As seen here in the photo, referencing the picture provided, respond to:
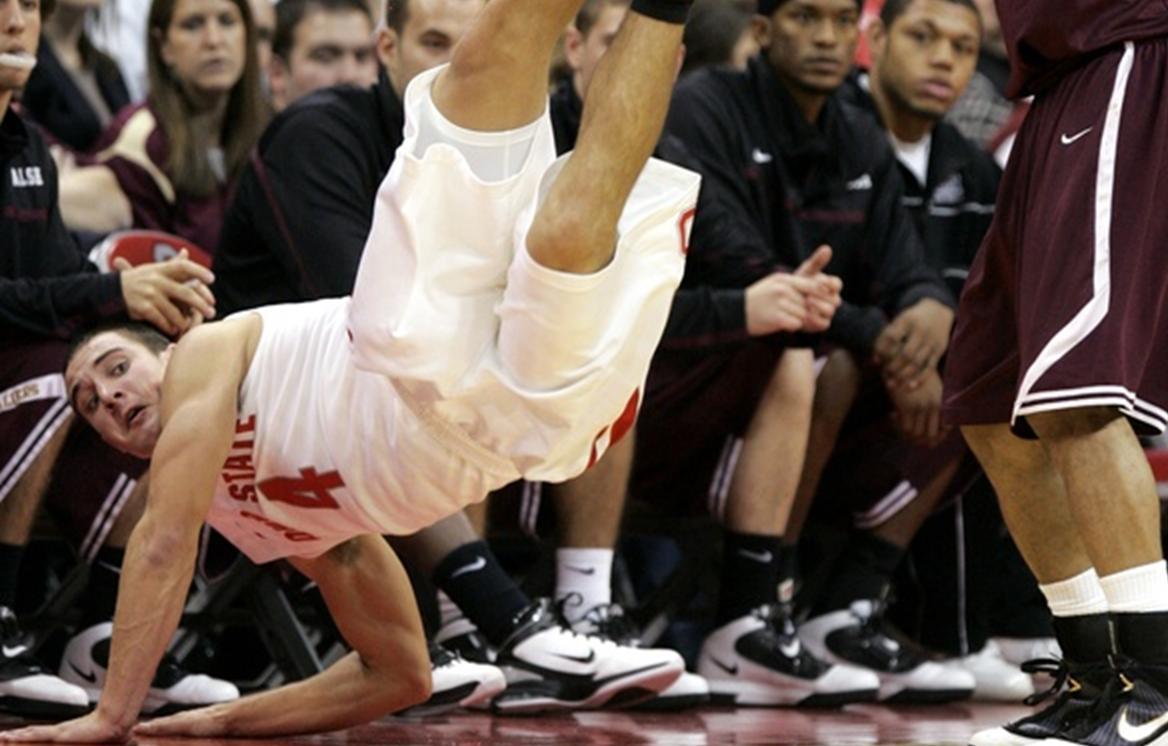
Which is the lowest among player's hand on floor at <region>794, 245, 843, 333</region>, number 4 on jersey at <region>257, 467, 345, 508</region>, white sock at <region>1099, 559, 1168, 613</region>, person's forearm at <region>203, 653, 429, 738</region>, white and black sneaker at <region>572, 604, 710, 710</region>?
white and black sneaker at <region>572, 604, 710, 710</region>

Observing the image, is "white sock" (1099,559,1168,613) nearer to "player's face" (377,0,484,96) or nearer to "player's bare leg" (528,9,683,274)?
"player's bare leg" (528,9,683,274)

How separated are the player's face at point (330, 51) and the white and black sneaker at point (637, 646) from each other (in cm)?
196

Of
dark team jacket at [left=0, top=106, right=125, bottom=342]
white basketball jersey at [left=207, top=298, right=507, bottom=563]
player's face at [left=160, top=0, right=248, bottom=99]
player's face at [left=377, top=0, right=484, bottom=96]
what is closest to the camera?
white basketball jersey at [left=207, top=298, right=507, bottom=563]

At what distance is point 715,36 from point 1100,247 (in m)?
3.18

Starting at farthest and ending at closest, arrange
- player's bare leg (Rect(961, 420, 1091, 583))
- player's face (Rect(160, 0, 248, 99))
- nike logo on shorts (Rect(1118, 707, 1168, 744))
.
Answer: player's face (Rect(160, 0, 248, 99)) → player's bare leg (Rect(961, 420, 1091, 583)) → nike logo on shorts (Rect(1118, 707, 1168, 744))

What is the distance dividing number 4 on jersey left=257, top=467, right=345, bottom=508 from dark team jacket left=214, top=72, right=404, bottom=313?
3.45ft

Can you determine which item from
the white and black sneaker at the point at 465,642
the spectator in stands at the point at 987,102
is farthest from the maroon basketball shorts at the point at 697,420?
the spectator in stands at the point at 987,102

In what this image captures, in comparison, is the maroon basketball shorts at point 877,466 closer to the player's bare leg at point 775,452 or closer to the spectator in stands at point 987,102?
the player's bare leg at point 775,452

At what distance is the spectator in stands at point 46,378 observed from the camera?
4.23 metres

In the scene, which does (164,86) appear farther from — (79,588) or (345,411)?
(345,411)

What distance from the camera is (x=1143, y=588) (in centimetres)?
344

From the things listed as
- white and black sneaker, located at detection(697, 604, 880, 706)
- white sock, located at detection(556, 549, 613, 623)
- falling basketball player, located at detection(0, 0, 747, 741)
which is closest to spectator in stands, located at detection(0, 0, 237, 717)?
falling basketball player, located at detection(0, 0, 747, 741)

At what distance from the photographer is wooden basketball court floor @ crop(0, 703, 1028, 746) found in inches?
154

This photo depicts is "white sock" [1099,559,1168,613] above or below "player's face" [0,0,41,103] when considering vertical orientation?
below
